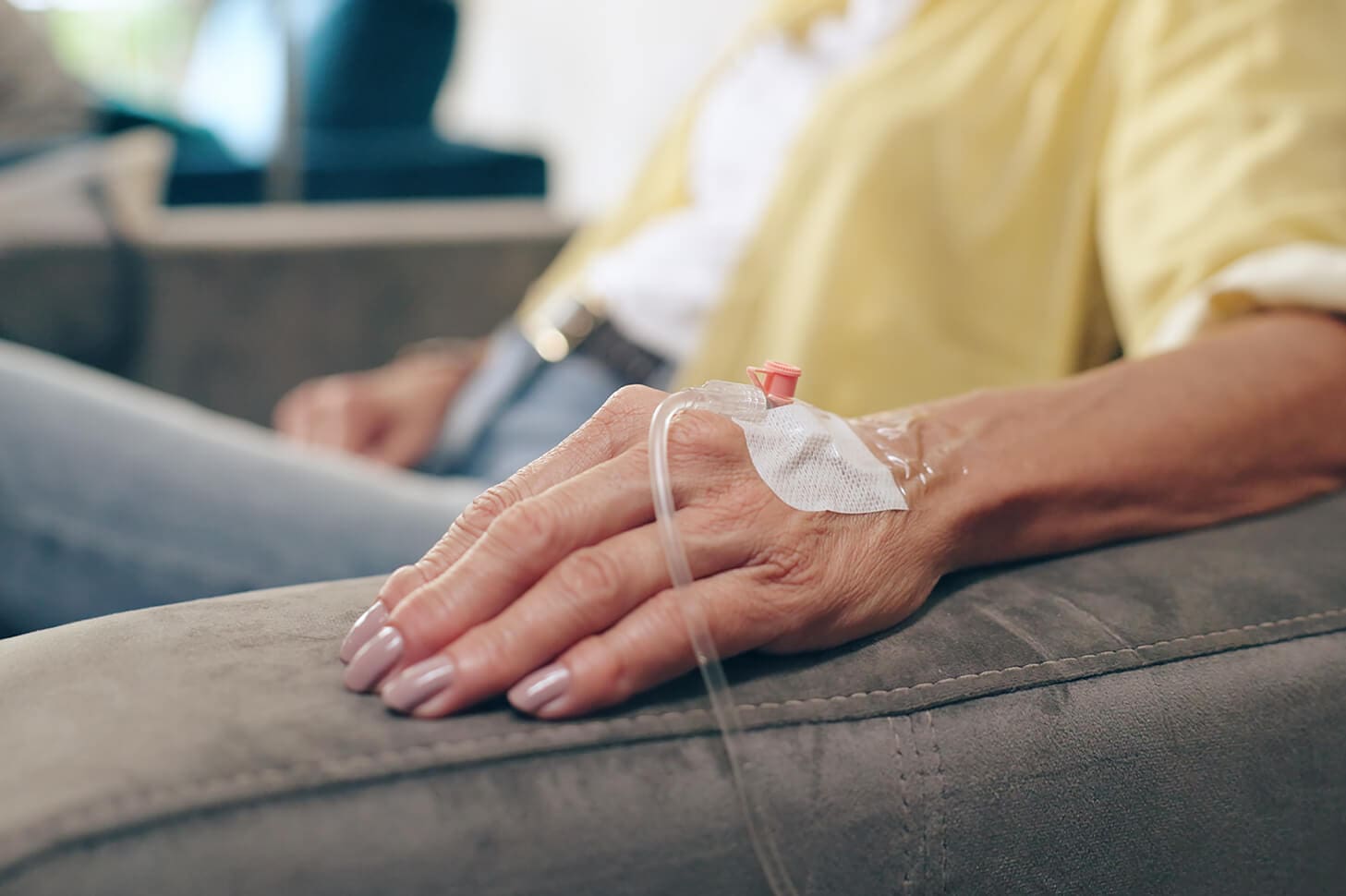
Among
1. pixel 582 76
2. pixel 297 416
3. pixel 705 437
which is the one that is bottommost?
pixel 297 416

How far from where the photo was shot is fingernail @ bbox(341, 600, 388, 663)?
0.34 m

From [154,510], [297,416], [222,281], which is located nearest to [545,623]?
[154,510]

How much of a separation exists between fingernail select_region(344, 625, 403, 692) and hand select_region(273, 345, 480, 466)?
807mm

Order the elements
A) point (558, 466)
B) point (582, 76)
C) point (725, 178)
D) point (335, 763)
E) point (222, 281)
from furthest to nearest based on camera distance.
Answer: point (582, 76) < point (222, 281) < point (725, 178) < point (558, 466) < point (335, 763)

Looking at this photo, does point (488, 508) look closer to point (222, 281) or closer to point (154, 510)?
point (154, 510)

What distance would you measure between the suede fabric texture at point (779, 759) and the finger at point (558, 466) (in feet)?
0.16

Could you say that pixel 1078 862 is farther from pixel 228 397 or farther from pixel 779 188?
pixel 228 397

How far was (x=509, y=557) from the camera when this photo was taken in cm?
34

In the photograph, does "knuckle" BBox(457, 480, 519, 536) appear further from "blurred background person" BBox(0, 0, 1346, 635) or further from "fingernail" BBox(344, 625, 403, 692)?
"blurred background person" BBox(0, 0, 1346, 635)

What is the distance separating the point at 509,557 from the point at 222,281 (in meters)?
1.21

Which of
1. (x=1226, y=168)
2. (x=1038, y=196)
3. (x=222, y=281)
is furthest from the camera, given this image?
(x=222, y=281)

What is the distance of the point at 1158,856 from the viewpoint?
0.38 metres

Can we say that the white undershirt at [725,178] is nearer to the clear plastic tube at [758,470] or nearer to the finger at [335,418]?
the finger at [335,418]

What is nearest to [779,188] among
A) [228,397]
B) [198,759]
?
[198,759]
